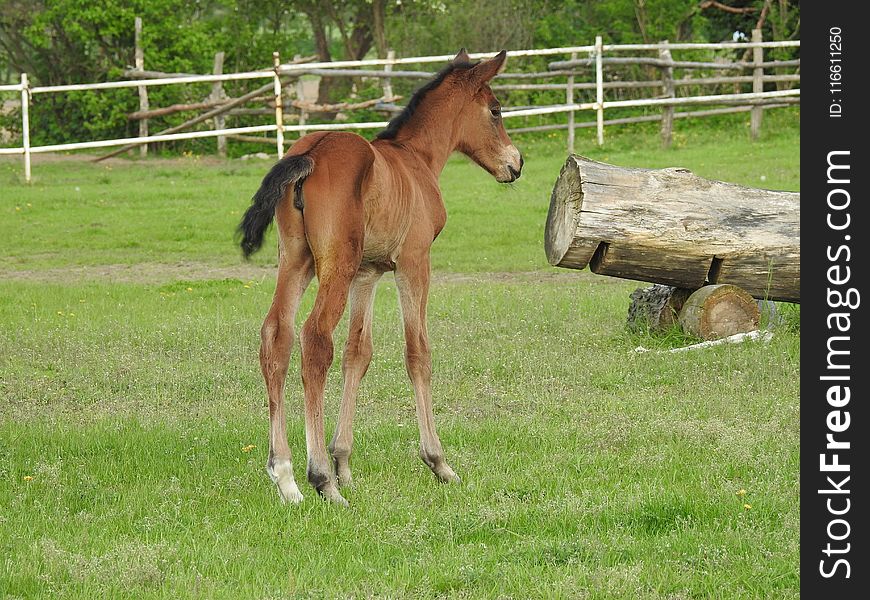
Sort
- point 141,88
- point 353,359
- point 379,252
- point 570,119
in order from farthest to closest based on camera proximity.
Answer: point 141,88, point 570,119, point 353,359, point 379,252

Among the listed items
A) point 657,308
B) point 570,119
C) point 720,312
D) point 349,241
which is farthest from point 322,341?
point 570,119

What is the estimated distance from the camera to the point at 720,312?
9344 millimetres

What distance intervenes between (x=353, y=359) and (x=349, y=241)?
0.80m

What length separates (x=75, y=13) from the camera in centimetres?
2566

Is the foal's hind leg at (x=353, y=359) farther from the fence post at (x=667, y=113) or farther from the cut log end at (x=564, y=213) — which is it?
the fence post at (x=667, y=113)

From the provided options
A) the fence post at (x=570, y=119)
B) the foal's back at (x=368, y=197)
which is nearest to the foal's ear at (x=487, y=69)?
the foal's back at (x=368, y=197)

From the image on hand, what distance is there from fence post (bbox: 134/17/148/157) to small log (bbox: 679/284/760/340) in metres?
17.2

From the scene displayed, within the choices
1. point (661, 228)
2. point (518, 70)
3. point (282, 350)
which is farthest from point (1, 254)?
point (518, 70)

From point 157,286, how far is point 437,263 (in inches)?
142

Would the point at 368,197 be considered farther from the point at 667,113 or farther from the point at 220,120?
the point at 220,120

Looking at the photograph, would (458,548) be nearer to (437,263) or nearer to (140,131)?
(437,263)

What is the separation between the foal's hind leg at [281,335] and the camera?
18.8ft

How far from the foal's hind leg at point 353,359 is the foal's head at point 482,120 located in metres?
1.07
